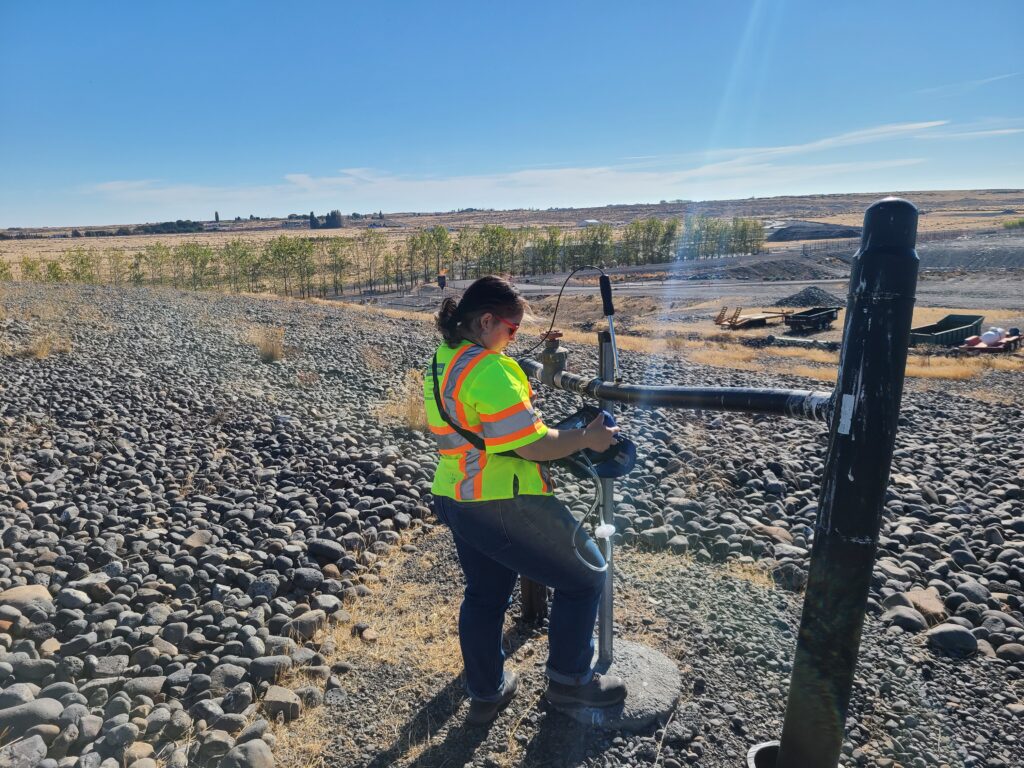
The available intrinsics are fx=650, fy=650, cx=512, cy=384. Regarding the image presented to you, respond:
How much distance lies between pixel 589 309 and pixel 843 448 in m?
44.1

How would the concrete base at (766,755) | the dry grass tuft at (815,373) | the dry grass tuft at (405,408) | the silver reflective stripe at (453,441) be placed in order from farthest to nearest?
the dry grass tuft at (815,373) → the dry grass tuft at (405,408) → the silver reflective stripe at (453,441) → the concrete base at (766,755)

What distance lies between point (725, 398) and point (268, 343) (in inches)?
515

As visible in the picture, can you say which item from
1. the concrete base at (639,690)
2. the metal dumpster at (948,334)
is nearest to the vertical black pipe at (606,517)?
the concrete base at (639,690)

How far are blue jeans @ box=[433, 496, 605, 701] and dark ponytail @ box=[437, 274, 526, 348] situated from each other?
68 centimetres

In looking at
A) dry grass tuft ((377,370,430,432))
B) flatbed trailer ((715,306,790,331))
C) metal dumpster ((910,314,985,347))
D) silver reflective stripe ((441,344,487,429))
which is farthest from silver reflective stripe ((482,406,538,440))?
flatbed trailer ((715,306,790,331))

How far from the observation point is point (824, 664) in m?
1.67

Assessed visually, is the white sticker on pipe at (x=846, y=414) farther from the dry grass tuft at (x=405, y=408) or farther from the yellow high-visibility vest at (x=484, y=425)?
the dry grass tuft at (x=405, y=408)

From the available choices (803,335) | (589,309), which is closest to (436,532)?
(803,335)

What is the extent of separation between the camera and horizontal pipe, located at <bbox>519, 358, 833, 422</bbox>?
1721 mm

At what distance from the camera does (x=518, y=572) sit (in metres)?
2.69

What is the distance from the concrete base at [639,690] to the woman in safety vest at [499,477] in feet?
0.72

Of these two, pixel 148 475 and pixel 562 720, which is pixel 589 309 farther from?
pixel 562 720

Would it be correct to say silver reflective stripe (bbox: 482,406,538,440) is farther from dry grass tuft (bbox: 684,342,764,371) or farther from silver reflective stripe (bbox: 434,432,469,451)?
dry grass tuft (bbox: 684,342,764,371)

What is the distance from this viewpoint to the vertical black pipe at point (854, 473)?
1.42 metres
